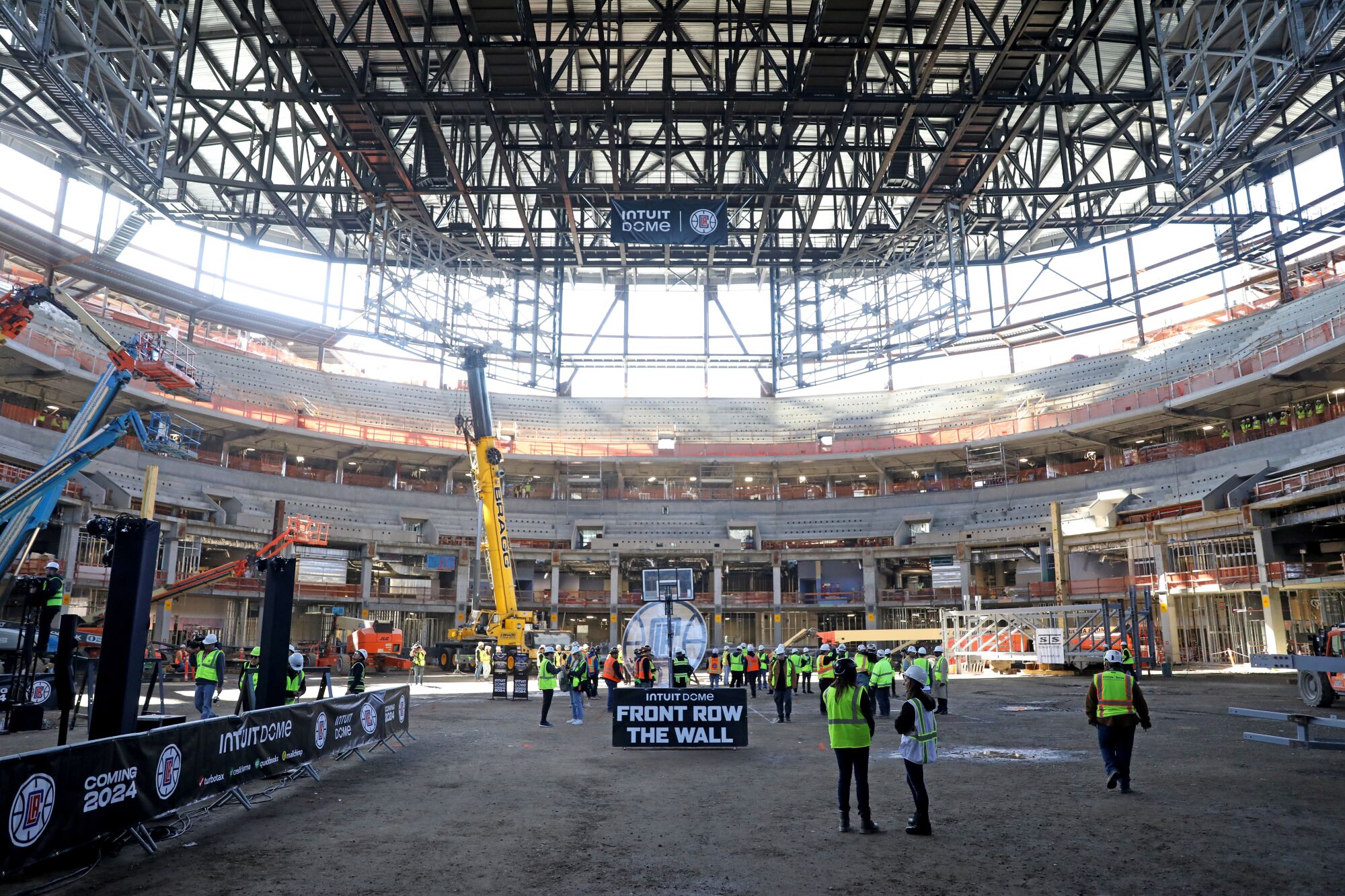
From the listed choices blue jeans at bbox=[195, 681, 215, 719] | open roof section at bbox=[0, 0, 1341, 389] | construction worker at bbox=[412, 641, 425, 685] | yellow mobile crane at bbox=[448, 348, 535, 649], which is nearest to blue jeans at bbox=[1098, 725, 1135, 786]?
blue jeans at bbox=[195, 681, 215, 719]

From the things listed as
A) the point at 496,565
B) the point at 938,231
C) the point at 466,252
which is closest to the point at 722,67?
the point at 938,231

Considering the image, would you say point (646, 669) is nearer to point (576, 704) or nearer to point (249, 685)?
point (576, 704)

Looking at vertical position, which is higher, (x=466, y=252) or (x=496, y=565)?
(x=466, y=252)

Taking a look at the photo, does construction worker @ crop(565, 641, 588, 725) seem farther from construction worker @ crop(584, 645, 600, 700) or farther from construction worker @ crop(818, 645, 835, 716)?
construction worker @ crop(818, 645, 835, 716)

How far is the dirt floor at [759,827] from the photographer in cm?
668

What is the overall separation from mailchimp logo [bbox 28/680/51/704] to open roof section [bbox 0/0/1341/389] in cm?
1386

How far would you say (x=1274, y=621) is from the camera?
34.8 metres

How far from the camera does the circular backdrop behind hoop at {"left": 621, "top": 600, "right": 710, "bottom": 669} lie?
23.3 m

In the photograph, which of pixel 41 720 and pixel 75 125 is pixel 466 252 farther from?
pixel 41 720

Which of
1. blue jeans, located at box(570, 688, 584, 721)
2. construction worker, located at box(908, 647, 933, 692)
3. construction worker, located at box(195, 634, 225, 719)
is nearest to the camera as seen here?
construction worker, located at box(908, 647, 933, 692)

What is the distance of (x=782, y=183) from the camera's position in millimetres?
32906

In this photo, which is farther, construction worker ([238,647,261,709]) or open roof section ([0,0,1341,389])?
open roof section ([0,0,1341,389])

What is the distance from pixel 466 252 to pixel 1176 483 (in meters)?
38.5

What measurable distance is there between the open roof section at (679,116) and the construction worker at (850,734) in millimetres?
19996
